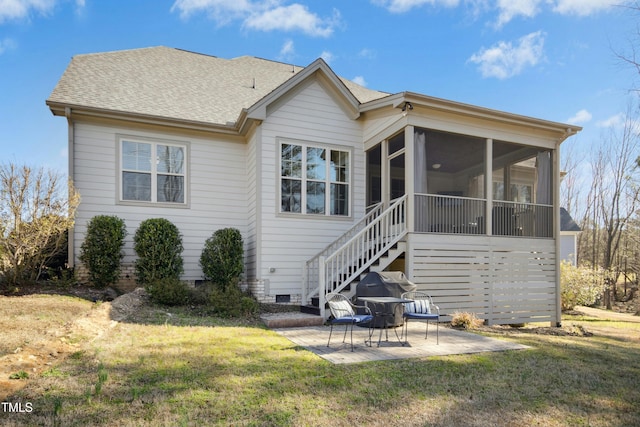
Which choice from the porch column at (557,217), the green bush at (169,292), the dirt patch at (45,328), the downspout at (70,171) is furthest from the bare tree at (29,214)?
the porch column at (557,217)

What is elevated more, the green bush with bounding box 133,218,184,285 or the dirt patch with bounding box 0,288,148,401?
the green bush with bounding box 133,218,184,285

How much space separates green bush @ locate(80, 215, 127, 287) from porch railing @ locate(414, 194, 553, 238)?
23.4 ft

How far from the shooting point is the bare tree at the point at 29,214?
8.40m

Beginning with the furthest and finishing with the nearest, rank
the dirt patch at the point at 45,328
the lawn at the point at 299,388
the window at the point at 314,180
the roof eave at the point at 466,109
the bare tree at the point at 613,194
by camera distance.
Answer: the bare tree at the point at 613,194, the window at the point at 314,180, the roof eave at the point at 466,109, the dirt patch at the point at 45,328, the lawn at the point at 299,388

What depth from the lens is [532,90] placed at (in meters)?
21.1

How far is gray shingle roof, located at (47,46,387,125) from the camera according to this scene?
10.4 metres

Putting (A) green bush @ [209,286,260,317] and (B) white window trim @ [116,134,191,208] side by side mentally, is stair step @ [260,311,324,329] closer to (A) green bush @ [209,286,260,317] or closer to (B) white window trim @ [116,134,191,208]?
(A) green bush @ [209,286,260,317]

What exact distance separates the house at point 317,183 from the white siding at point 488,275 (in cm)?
3

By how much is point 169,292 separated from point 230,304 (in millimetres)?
1408

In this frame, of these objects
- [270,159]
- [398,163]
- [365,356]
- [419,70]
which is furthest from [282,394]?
[419,70]

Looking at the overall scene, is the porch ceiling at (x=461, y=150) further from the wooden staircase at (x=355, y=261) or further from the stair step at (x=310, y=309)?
the stair step at (x=310, y=309)

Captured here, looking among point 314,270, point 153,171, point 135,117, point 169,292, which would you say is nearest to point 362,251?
point 314,270

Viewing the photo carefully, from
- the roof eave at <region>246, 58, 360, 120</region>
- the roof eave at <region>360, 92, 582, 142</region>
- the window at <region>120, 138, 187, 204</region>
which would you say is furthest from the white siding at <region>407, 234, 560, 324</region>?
the window at <region>120, 138, 187, 204</region>

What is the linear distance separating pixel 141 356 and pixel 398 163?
8753 mm
